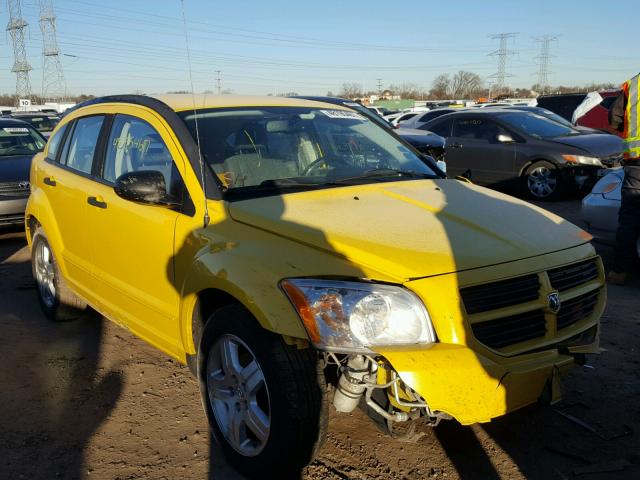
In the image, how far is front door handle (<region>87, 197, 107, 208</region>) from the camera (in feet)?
12.3

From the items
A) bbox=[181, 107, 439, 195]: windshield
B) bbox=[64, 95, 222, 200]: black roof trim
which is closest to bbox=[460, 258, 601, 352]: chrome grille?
bbox=[181, 107, 439, 195]: windshield

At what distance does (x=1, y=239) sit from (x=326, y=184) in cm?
678

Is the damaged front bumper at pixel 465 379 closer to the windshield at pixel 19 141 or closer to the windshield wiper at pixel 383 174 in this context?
the windshield wiper at pixel 383 174

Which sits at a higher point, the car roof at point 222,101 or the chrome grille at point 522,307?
the car roof at point 222,101

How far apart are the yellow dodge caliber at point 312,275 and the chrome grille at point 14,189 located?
470 centimetres

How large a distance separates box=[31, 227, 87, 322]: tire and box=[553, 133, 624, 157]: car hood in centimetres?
845

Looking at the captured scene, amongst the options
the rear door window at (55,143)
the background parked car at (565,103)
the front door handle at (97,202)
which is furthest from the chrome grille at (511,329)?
the background parked car at (565,103)

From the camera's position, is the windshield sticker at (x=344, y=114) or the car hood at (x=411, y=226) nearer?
the car hood at (x=411, y=226)

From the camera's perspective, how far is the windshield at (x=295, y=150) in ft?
10.8

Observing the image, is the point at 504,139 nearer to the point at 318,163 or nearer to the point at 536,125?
the point at 536,125

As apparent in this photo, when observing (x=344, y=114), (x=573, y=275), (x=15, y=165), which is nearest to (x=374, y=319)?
(x=573, y=275)

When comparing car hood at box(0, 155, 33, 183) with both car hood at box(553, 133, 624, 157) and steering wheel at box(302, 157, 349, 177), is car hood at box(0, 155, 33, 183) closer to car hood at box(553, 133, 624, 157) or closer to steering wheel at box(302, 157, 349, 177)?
steering wheel at box(302, 157, 349, 177)

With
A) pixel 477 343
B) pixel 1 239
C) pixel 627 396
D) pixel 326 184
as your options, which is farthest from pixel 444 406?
pixel 1 239

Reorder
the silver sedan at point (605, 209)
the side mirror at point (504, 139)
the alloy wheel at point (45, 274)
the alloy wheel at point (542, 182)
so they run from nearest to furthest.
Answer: the alloy wheel at point (45, 274)
the silver sedan at point (605, 209)
the alloy wheel at point (542, 182)
the side mirror at point (504, 139)
